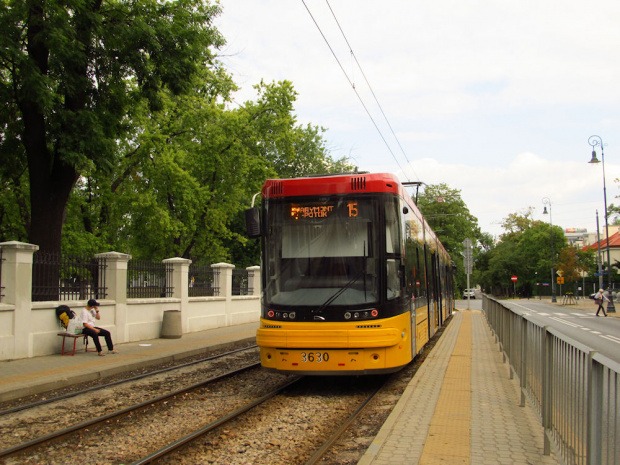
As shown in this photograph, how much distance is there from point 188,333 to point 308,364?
432 inches

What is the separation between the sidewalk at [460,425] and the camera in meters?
4.98

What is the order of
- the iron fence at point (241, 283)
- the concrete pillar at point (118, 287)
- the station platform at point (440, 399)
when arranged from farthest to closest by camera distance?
1. the iron fence at point (241, 283)
2. the concrete pillar at point (118, 287)
3. the station platform at point (440, 399)

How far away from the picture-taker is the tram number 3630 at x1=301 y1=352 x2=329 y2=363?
8414 millimetres

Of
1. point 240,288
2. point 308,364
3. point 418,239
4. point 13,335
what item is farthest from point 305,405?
point 240,288

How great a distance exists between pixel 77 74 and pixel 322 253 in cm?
963

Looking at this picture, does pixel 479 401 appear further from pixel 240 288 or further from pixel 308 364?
pixel 240 288

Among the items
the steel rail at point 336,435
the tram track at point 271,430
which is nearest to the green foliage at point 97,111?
the tram track at point 271,430

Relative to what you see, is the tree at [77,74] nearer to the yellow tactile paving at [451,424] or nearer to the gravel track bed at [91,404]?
the gravel track bed at [91,404]

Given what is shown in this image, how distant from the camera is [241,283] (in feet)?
78.1

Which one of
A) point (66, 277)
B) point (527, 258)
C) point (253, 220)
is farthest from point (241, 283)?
point (527, 258)

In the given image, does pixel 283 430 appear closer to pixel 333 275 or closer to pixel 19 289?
pixel 333 275

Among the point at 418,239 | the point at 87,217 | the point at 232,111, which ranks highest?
the point at 232,111

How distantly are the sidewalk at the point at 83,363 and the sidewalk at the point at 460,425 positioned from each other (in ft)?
18.4

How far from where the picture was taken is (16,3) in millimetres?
13531
